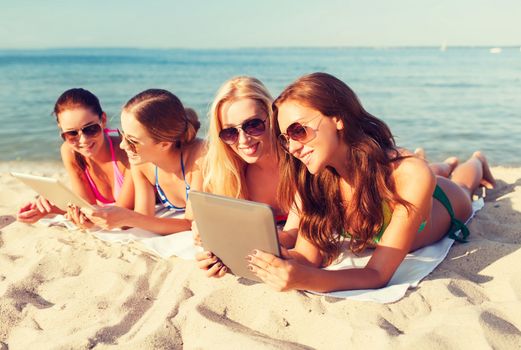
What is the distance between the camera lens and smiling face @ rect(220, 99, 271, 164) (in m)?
3.33

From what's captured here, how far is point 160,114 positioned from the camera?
379 cm

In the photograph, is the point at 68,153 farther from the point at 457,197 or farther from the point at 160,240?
the point at 457,197

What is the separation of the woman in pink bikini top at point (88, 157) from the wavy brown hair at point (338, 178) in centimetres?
196

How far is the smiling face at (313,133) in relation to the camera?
2.73 meters

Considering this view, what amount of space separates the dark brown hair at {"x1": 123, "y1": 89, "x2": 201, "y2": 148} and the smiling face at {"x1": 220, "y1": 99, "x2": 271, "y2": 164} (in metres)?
0.63

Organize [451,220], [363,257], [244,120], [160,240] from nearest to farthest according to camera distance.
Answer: [244,120]
[363,257]
[451,220]
[160,240]

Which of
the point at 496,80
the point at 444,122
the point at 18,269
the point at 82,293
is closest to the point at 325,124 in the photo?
the point at 82,293

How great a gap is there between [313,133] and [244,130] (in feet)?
2.34

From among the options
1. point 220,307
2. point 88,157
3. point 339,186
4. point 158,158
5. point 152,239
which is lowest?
point 152,239

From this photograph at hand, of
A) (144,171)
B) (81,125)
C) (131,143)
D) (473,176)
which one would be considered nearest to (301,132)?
(131,143)

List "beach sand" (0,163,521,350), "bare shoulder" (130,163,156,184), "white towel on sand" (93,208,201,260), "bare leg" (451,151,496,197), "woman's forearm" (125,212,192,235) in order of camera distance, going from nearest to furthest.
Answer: "beach sand" (0,163,521,350)
"white towel on sand" (93,208,201,260)
"woman's forearm" (125,212,192,235)
"bare shoulder" (130,163,156,184)
"bare leg" (451,151,496,197)

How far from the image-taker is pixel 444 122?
35.7ft

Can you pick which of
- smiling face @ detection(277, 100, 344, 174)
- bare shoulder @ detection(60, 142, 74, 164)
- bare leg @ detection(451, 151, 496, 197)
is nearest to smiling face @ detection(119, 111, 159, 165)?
bare shoulder @ detection(60, 142, 74, 164)

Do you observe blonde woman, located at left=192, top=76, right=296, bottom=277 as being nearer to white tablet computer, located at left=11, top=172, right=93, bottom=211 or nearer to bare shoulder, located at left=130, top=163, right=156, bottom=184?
bare shoulder, located at left=130, top=163, right=156, bottom=184
